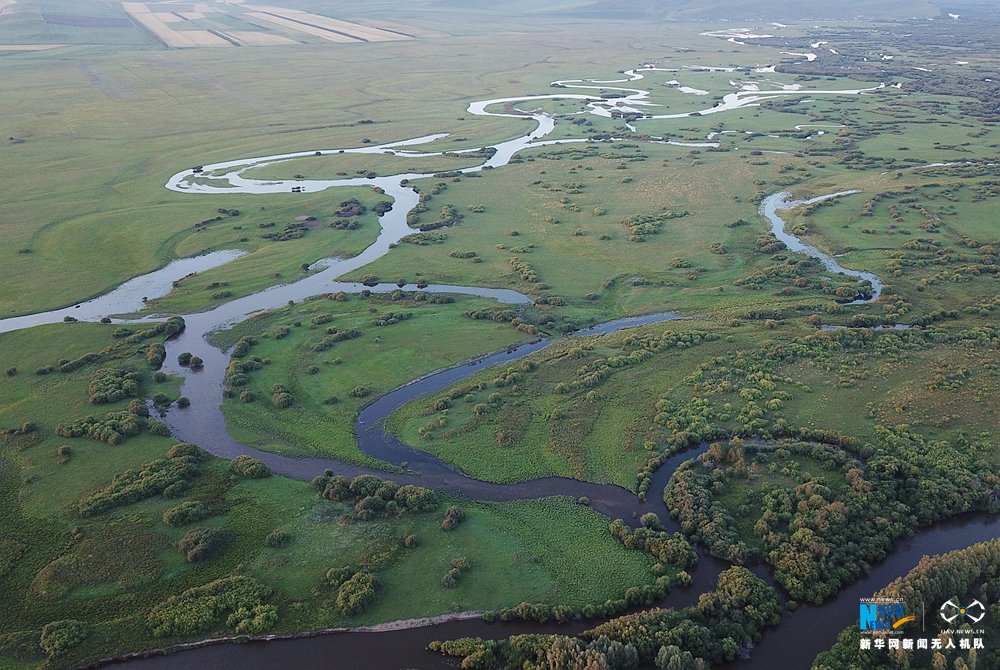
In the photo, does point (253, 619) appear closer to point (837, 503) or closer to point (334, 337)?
point (334, 337)

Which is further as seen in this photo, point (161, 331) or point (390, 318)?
point (390, 318)

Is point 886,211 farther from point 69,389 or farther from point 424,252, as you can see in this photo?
point 69,389

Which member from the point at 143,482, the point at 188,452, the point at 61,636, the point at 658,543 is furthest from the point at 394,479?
the point at 61,636

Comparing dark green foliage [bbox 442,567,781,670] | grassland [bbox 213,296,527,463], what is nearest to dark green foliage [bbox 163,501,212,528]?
grassland [bbox 213,296,527,463]

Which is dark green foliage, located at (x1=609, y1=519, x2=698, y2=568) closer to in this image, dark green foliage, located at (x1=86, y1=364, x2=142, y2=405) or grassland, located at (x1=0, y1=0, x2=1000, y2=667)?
grassland, located at (x1=0, y1=0, x2=1000, y2=667)

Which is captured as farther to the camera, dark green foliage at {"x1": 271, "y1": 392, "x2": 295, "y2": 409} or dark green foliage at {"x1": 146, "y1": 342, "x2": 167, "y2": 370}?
dark green foliage at {"x1": 146, "y1": 342, "x2": 167, "y2": 370}

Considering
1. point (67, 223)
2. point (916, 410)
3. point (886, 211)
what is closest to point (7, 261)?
point (67, 223)
